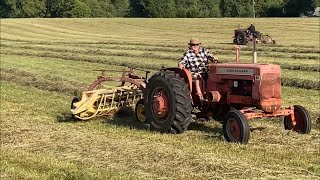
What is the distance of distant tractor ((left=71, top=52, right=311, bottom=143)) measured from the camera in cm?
798

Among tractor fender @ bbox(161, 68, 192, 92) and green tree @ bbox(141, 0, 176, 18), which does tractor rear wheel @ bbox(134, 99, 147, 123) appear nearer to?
tractor fender @ bbox(161, 68, 192, 92)

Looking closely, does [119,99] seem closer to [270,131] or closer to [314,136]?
[270,131]

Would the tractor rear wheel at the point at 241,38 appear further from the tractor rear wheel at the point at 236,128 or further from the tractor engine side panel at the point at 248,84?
the tractor rear wheel at the point at 236,128

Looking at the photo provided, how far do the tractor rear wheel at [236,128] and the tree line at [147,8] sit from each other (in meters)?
63.4

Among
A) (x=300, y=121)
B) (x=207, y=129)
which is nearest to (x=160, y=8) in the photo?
(x=207, y=129)

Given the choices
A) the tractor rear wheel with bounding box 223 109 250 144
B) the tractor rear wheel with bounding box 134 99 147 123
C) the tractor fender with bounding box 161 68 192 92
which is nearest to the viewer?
the tractor rear wheel with bounding box 223 109 250 144

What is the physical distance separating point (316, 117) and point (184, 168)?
4154 mm

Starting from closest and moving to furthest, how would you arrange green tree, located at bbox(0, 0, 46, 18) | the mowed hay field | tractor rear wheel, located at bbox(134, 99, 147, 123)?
the mowed hay field
tractor rear wheel, located at bbox(134, 99, 147, 123)
green tree, located at bbox(0, 0, 46, 18)

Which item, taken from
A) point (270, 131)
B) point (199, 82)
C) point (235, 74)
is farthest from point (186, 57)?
point (270, 131)

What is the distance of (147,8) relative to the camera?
86438 mm

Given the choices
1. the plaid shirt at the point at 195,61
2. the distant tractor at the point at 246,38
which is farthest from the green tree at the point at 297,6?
the plaid shirt at the point at 195,61

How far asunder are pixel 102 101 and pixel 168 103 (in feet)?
5.10

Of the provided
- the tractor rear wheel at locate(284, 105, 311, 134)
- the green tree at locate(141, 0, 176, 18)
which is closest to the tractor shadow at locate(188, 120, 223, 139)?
the tractor rear wheel at locate(284, 105, 311, 134)

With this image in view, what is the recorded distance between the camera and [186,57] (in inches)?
351
